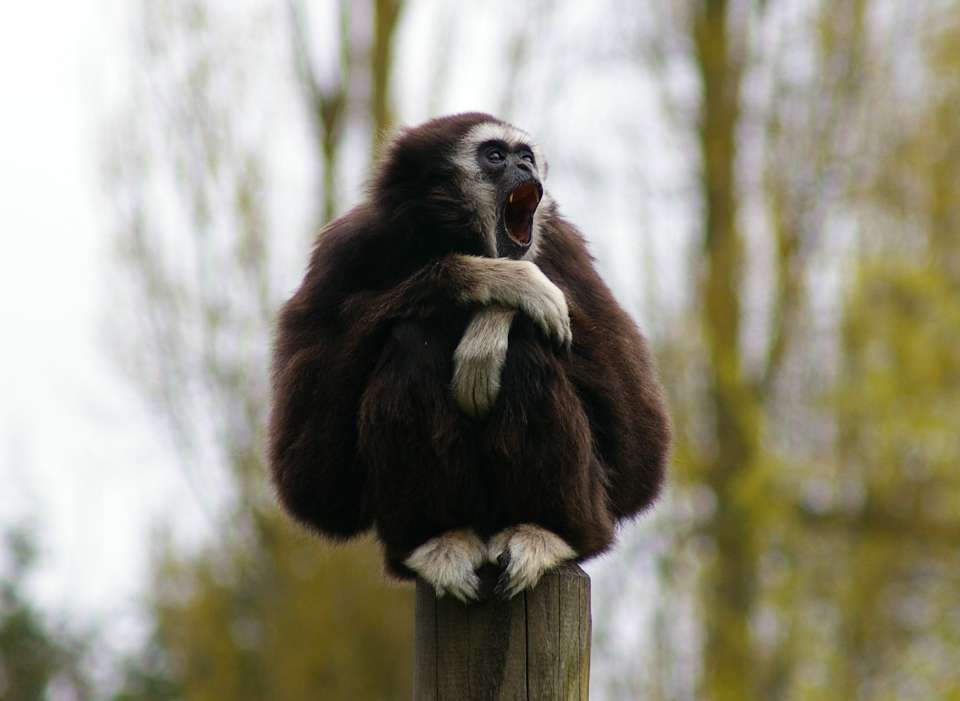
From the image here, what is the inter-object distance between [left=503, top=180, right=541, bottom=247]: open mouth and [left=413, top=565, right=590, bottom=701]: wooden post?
142 centimetres

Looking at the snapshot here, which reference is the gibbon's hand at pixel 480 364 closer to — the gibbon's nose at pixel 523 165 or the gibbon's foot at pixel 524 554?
the gibbon's foot at pixel 524 554

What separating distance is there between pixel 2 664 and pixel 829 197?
36.4 feet

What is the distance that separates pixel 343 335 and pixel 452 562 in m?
0.93

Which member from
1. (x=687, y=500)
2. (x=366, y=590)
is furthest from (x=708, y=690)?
(x=366, y=590)

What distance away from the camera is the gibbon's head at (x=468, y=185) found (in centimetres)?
536

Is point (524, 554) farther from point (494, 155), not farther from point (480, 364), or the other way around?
point (494, 155)

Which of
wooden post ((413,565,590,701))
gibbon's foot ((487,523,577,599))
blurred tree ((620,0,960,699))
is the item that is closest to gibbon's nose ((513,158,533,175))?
gibbon's foot ((487,523,577,599))

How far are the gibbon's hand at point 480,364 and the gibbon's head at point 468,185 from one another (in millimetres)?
595

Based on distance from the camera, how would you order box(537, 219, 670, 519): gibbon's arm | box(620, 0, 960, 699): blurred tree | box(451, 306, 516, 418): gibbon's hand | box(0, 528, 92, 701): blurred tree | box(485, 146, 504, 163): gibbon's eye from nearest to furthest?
box(451, 306, 516, 418): gibbon's hand
box(537, 219, 670, 519): gibbon's arm
box(485, 146, 504, 163): gibbon's eye
box(620, 0, 960, 699): blurred tree
box(0, 528, 92, 701): blurred tree

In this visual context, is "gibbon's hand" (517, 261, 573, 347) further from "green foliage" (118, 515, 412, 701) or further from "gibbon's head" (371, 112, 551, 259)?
"green foliage" (118, 515, 412, 701)

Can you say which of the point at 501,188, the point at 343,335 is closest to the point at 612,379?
the point at 501,188

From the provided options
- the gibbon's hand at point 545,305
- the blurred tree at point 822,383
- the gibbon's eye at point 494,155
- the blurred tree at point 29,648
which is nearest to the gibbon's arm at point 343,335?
the gibbon's hand at point 545,305

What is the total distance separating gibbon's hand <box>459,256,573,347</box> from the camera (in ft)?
15.9

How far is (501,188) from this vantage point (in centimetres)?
542
